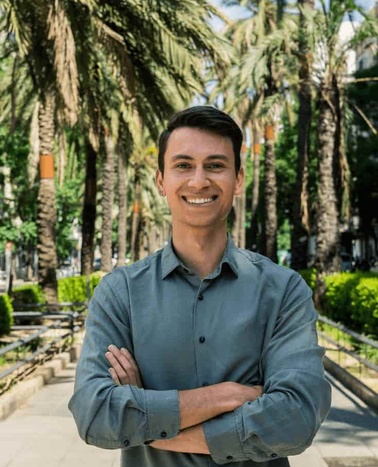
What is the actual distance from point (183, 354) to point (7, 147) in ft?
86.0

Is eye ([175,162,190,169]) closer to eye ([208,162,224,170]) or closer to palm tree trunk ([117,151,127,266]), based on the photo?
eye ([208,162,224,170])

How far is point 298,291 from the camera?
2.27m

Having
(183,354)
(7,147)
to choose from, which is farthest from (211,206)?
(7,147)

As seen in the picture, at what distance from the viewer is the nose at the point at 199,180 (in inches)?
87.8

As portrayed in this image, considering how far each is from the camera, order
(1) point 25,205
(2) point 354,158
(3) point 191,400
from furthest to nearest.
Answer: (2) point 354,158
(1) point 25,205
(3) point 191,400

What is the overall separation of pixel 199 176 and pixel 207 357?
1.51ft

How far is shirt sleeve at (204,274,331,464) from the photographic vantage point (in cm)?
208

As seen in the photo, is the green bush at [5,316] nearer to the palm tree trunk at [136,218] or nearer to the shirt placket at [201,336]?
the shirt placket at [201,336]

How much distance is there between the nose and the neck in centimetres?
13

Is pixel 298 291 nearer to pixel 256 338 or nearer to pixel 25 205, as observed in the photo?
pixel 256 338

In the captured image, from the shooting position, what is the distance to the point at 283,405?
210 cm

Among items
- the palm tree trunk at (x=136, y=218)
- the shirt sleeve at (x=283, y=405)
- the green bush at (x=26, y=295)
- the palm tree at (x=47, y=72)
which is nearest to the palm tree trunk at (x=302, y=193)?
the palm tree at (x=47, y=72)

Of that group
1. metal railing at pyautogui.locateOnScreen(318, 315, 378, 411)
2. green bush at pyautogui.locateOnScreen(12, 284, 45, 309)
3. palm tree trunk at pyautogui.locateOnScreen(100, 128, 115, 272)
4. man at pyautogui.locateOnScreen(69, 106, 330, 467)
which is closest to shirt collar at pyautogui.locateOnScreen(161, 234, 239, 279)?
man at pyautogui.locateOnScreen(69, 106, 330, 467)

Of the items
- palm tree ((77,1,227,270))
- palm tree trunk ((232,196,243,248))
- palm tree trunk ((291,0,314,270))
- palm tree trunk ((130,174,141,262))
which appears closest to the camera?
palm tree ((77,1,227,270))
